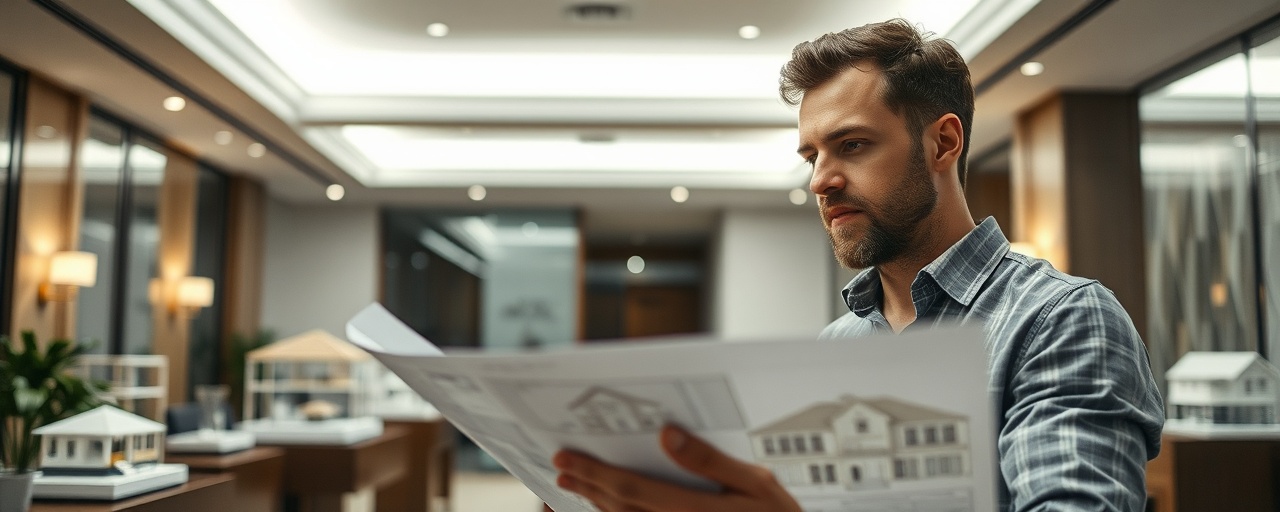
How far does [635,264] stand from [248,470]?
1055cm

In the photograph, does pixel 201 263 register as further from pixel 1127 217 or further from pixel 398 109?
pixel 1127 217

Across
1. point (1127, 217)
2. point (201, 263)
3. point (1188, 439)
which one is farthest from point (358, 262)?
point (1188, 439)

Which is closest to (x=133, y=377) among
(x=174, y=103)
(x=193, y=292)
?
(x=193, y=292)

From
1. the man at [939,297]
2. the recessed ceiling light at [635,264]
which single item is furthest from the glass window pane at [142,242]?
the recessed ceiling light at [635,264]

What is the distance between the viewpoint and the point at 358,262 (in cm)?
954

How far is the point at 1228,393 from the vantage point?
3.95 metres

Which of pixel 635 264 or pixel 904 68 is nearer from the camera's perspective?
pixel 904 68

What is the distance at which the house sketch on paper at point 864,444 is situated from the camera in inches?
20.7

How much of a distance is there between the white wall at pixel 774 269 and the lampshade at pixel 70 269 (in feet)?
19.2

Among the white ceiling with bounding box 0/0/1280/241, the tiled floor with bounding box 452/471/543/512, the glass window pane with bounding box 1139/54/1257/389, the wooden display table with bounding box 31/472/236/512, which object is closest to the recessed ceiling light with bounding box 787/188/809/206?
the white ceiling with bounding box 0/0/1280/241

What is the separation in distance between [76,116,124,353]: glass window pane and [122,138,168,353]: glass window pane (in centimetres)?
17

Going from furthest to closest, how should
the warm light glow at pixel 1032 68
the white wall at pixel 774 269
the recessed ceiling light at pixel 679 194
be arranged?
the white wall at pixel 774 269, the recessed ceiling light at pixel 679 194, the warm light glow at pixel 1032 68

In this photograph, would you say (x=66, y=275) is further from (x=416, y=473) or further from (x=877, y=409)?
(x=877, y=409)

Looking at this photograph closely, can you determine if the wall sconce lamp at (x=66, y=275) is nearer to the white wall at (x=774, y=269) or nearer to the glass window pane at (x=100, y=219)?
the glass window pane at (x=100, y=219)
